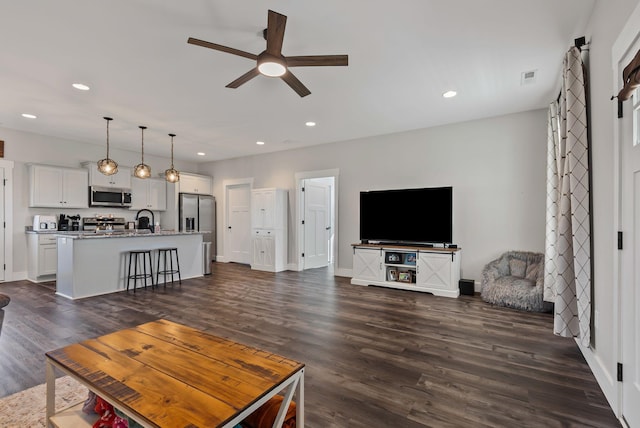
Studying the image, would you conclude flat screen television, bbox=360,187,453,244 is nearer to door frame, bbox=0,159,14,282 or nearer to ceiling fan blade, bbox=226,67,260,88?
ceiling fan blade, bbox=226,67,260,88

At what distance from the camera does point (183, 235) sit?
614 cm

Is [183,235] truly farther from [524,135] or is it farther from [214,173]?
[524,135]

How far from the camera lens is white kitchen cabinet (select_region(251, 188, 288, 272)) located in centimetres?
694

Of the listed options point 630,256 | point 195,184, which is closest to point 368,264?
point 630,256

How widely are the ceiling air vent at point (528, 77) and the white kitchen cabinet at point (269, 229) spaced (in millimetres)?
4863

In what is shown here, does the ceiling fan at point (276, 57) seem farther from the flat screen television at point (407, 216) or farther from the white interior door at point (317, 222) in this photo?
the white interior door at point (317, 222)

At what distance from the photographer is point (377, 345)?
9.53 ft

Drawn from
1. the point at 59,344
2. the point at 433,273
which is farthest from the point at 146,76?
the point at 433,273

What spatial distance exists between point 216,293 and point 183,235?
1836 mm

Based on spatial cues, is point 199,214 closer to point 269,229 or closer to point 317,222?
point 269,229

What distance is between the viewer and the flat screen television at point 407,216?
5.06 meters

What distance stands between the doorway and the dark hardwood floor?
1970 mm

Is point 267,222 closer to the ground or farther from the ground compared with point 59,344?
farther from the ground

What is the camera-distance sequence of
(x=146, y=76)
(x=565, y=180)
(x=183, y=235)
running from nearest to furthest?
(x=565, y=180), (x=146, y=76), (x=183, y=235)
